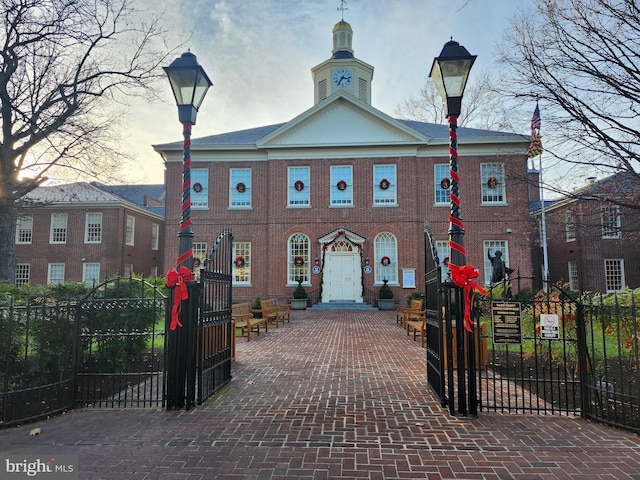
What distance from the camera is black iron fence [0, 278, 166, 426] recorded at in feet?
17.1

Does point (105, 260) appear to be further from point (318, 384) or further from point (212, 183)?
point (318, 384)

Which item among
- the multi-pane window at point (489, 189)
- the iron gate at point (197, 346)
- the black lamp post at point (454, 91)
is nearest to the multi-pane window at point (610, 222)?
the black lamp post at point (454, 91)

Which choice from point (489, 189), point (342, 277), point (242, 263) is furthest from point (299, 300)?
point (489, 189)

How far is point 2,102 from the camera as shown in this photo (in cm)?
1132

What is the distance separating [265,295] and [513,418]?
56.4ft

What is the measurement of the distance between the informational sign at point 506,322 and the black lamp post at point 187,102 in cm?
409

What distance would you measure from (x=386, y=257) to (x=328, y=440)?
17.1m

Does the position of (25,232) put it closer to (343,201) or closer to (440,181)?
(343,201)

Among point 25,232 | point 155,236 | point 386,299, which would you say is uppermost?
point 155,236

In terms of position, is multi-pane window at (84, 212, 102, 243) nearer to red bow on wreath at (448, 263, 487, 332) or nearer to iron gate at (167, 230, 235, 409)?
iron gate at (167, 230, 235, 409)

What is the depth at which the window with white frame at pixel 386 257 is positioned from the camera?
68.2 feet

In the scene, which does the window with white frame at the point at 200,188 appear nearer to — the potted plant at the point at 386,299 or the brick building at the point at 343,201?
the brick building at the point at 343,201

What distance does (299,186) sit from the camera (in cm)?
2150

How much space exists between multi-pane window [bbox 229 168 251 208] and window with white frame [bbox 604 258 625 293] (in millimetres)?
19979
